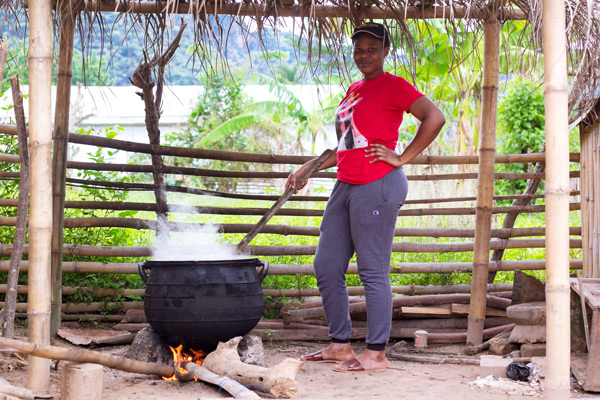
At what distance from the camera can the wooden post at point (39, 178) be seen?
2.63 metres

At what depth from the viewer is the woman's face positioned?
345 cm

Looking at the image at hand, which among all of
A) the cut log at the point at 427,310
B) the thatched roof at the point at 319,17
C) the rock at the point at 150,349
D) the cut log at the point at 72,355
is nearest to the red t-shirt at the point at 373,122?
the thatched roof at the point at 319,17

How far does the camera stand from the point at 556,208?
2.55 metres

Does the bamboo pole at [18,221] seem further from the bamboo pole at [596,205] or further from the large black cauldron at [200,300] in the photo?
the bamboo pole at [596,205]

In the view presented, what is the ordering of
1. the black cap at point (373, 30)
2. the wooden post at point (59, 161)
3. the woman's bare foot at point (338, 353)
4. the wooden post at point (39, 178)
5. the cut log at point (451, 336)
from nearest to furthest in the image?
the wooden post at point (39, 178), the black cap at point (373, 30), the woman's bare foot at point (338, 353), the wooden post at point (59, 161), the cut log at point (451, 336)

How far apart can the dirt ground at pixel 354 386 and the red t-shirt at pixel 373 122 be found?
43.0 inches

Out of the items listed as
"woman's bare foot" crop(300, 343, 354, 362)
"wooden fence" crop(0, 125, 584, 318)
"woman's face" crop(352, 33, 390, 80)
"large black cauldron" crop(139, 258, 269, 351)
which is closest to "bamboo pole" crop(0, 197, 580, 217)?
"wooden fence" crop(0, 125, 584, 318)

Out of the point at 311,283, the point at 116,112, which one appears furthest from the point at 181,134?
the point at 311,283

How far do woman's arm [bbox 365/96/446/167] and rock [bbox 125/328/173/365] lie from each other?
1.61 meters

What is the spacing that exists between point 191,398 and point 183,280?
2.19 ft

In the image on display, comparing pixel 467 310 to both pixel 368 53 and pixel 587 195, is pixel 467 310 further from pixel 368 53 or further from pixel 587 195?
pixel 368 53

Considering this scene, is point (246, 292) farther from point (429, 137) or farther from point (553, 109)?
point (553, 109)

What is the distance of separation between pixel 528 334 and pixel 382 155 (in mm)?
1547

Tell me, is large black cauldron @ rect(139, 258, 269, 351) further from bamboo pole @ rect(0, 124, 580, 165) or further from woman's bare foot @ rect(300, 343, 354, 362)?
bamboo pole @ rect(0, 124, 580, 165)
